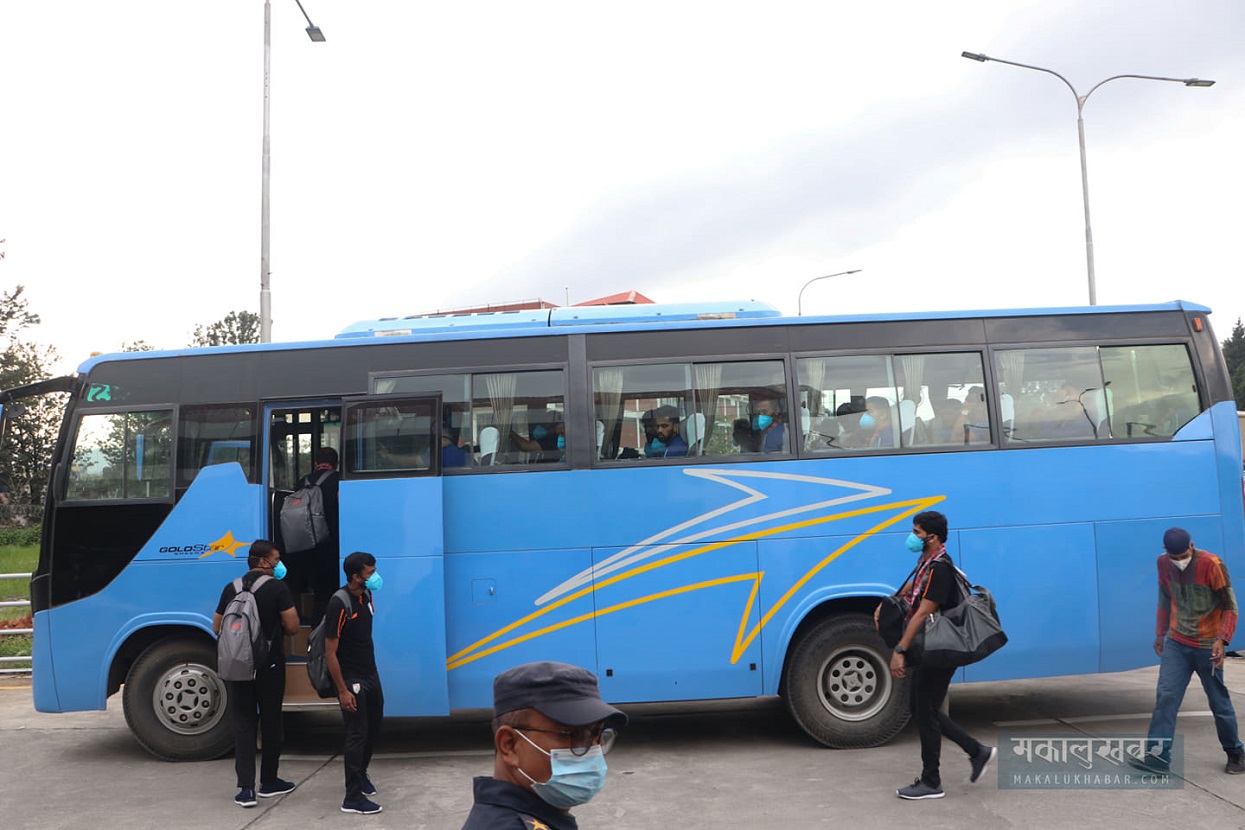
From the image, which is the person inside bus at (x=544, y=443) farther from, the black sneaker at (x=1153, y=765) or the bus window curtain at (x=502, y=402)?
the black sneaker at (x=1153, y=765)

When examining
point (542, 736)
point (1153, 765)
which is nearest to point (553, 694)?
point (542, 736)

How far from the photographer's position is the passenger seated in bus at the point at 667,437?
27.9ft

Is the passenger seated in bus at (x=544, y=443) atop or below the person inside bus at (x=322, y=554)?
atop

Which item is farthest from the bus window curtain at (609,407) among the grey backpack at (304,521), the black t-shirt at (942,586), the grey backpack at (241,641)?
the grey backpack at (241,641)

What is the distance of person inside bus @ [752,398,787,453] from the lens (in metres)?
8.52

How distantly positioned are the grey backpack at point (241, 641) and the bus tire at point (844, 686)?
13.5ft

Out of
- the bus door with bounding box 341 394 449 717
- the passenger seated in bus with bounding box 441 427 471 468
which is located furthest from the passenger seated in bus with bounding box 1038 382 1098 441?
the bus door with bounding box 341 394 449 717

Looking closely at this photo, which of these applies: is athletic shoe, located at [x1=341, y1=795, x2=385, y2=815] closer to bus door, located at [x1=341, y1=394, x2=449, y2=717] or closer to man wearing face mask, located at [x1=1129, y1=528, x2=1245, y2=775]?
bus door, located at [x1=341, y1=394, x2=449, y2=717]

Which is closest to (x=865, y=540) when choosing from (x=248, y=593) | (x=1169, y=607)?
(x=1169, y=607)

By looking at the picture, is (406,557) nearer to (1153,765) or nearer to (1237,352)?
(1153,765)

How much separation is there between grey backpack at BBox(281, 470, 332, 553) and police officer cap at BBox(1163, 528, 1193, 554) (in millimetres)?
6309

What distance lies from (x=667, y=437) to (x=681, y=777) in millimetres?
2619

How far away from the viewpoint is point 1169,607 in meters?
7.28

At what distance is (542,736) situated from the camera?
94.1 inches
